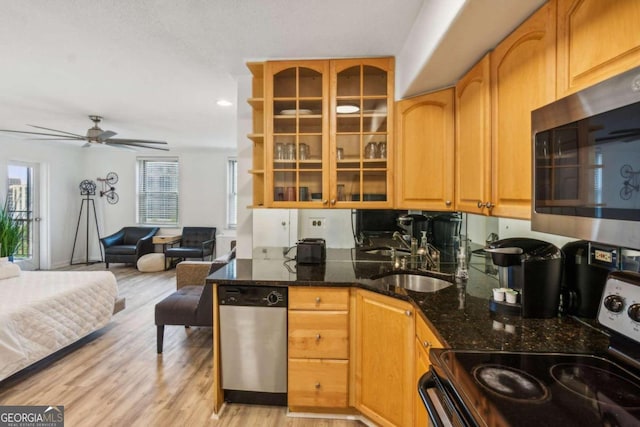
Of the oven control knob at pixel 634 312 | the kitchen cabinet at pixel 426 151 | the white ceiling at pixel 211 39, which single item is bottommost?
the oven control knob at pixel 634 312

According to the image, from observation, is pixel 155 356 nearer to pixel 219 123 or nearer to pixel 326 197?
pixel 326 197

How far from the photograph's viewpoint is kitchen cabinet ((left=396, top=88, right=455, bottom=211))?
2051mm

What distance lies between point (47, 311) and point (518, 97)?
3.40m

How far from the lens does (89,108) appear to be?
3.80 meters

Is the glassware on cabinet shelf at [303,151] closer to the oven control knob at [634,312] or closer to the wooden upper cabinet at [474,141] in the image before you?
the wooden upper cabinet at [474,141]

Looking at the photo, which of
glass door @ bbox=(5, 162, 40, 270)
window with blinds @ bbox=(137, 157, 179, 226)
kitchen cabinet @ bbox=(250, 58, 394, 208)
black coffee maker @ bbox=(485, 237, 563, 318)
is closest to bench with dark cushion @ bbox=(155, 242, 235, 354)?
kitchen cabinet @ bbox=(250, 58, 394, 208)

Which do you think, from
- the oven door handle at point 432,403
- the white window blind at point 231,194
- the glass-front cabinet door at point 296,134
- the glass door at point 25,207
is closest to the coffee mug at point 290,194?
the glass-front cabinet door at point 296,134

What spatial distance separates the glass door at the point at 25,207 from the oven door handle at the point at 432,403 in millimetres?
6930

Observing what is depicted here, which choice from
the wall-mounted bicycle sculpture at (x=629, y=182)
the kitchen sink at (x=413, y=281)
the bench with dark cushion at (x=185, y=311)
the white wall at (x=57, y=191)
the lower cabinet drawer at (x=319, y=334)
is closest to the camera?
the wall-mounted bicycle sculpture at (x=629, y=182)

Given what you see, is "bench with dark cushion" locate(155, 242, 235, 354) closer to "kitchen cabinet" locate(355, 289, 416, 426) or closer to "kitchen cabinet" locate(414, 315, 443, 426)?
"kitchen cabinet" locate(355, 289, 416, 426)

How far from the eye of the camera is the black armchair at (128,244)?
611 centimetres

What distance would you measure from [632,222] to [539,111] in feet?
1.61

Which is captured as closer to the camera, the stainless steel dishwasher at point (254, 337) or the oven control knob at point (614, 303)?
the oven control knob at point (614, 303)

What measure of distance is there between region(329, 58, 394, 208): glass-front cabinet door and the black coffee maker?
3.66 ft
